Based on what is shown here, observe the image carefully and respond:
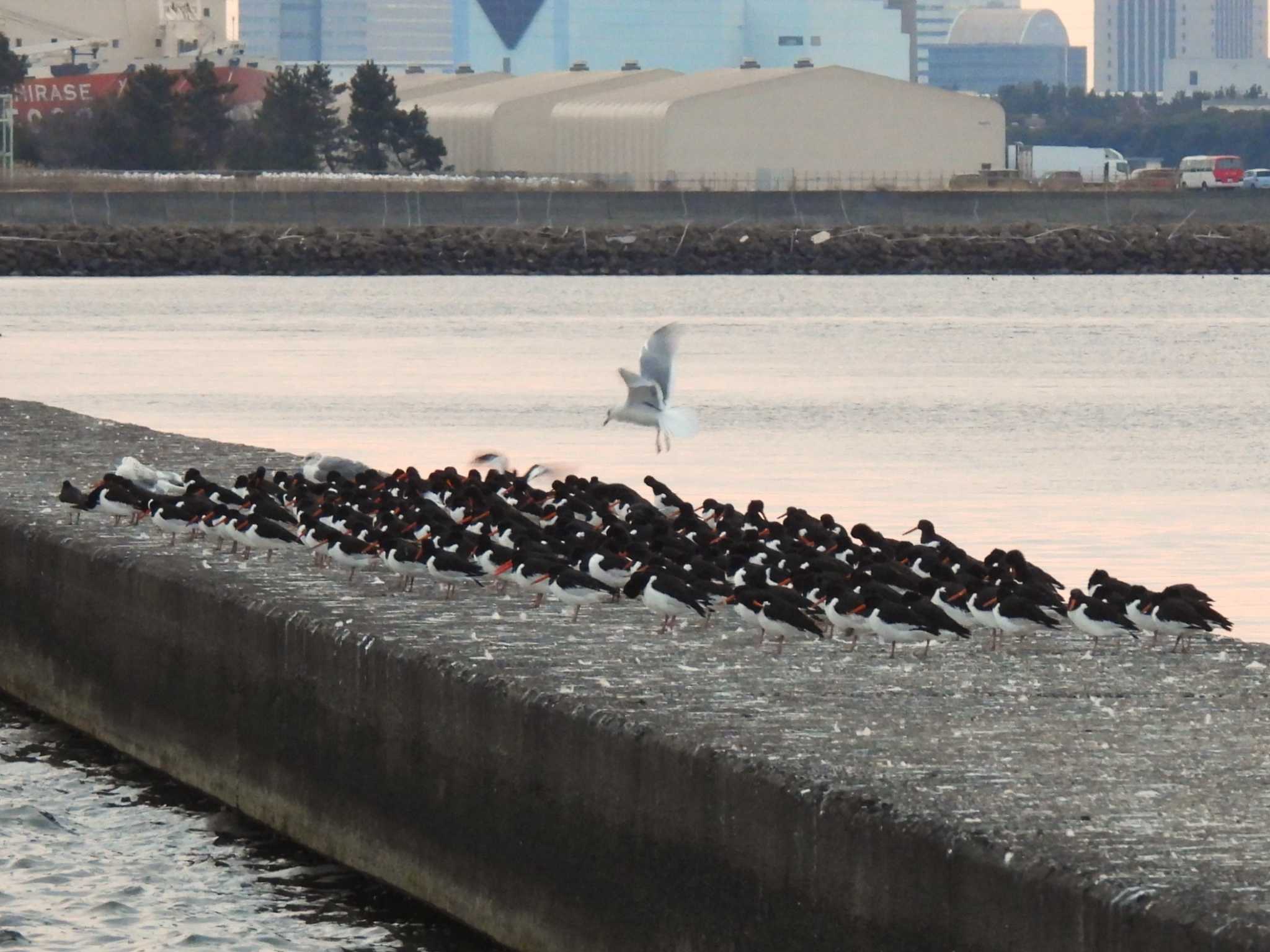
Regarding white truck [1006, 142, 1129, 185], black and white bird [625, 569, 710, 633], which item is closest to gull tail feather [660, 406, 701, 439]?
black and white bird [625, 569, 710, 633]

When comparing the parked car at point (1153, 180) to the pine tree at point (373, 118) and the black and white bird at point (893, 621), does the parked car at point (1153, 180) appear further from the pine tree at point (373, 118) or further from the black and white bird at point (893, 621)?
the black and white bird at point (893, 621)

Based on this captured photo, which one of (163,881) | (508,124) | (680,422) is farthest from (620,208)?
(163,881)

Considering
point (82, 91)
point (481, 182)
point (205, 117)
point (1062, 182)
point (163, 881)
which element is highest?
point (82, 91)

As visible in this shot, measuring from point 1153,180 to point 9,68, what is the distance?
52393mm

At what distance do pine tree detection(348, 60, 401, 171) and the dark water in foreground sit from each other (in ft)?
342

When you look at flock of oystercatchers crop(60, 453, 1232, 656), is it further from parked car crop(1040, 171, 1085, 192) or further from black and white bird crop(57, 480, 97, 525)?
parked car crop(1040, 171, 1085, 192)

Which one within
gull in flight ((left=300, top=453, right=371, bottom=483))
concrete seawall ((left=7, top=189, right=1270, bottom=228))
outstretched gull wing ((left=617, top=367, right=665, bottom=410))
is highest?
concrete seawall ((left=7, top=189, right=1270, bottom=228))

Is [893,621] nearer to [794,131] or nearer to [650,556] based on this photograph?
[650,556]

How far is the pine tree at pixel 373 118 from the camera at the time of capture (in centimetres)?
11519

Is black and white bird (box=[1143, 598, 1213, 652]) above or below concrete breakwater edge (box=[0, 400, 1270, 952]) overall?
above

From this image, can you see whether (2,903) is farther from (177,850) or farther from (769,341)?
(769,341)

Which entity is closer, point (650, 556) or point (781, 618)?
point (781, 618)

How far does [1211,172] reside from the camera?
115625mm

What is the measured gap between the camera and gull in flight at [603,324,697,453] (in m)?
21.6
